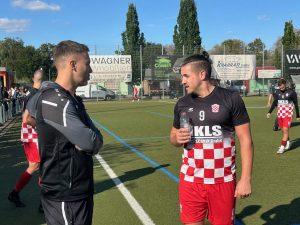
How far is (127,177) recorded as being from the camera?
27.1 ft

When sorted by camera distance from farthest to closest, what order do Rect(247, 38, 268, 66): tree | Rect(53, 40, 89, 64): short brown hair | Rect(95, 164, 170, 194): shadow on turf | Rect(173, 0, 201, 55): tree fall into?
Rect(173, 0, 201, 55): tree
Rect(247, 38, 268, 66): tree
Rect(95, 164, 170, 194): shadow on turf
Rect(53, 40, 89, 64): short brown hair

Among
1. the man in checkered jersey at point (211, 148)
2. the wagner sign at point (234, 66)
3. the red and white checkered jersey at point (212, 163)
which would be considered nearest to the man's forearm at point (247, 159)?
the man in checkered jersey at point (211, 148)

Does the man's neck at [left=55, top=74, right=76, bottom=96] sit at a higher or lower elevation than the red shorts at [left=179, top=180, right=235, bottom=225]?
higher

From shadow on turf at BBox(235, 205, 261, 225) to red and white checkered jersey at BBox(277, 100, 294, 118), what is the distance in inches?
213

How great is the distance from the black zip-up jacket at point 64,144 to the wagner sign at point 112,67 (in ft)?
149

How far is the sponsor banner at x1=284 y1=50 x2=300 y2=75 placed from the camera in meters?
41.4

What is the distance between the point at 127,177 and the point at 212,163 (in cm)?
478

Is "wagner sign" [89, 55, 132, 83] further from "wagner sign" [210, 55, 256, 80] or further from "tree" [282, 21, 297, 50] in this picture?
"tree" [282, 21, 297, 50]

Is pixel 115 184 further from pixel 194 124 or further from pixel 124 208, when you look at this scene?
pixel 194 124

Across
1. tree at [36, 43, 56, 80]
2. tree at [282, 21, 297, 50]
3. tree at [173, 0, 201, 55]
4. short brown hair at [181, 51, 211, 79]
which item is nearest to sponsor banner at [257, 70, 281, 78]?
tree at [282, 21, 297, 50]

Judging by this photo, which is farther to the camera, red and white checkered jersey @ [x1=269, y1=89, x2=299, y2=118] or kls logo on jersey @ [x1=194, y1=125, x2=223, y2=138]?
red and white checkered jersey @ [x1=269, y1=89, x2=299, y2=118]

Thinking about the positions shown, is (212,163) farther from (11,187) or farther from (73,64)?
(11,187)

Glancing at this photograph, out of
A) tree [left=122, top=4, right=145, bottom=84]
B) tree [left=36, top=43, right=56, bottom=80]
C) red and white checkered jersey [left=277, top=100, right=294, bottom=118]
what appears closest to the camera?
red and white checkered jersey [left=277, top=100, right=294, bottom=118]

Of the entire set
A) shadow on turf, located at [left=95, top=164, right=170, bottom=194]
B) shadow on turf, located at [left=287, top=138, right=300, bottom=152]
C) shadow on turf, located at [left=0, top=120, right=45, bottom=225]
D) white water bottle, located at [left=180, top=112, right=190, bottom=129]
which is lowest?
shadow on turf, located at [left=0, top=120, right=45, bottom=225]
